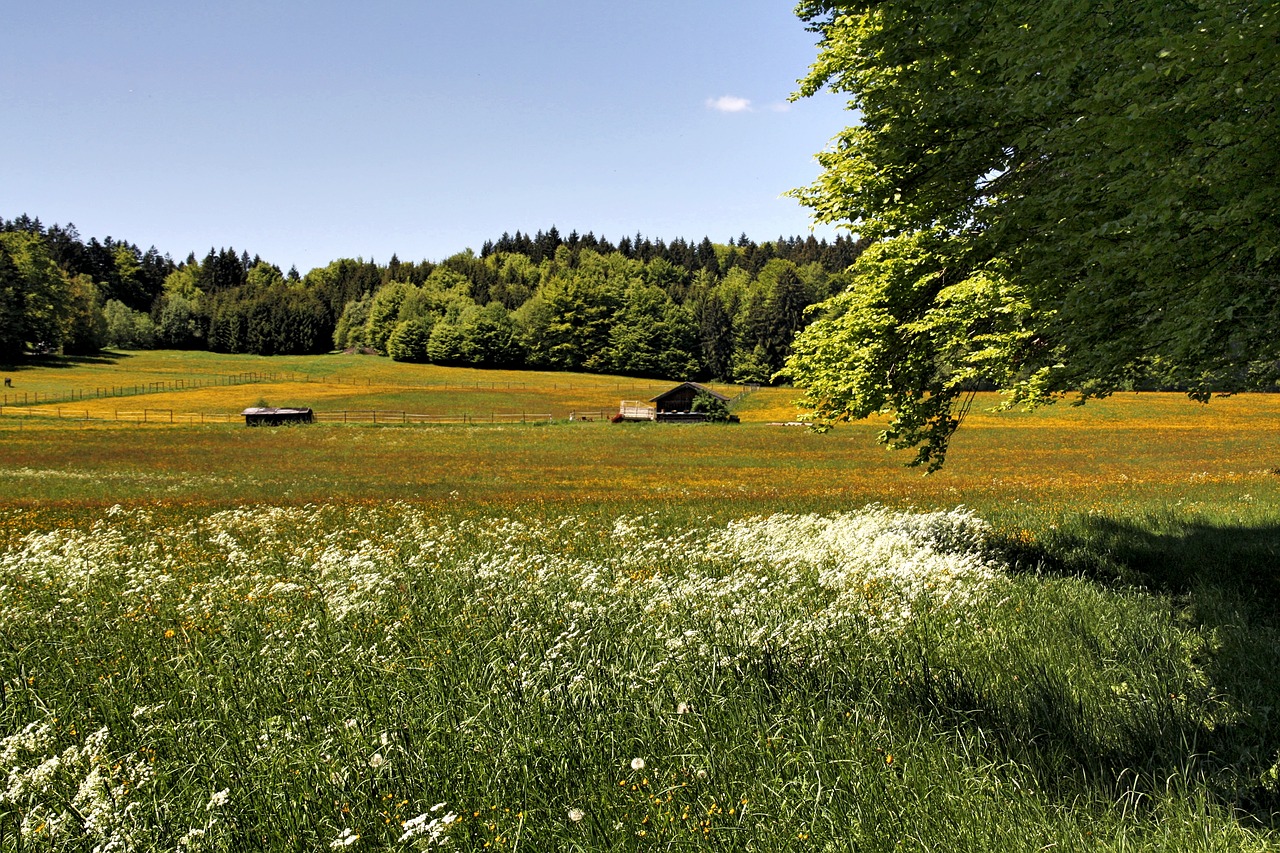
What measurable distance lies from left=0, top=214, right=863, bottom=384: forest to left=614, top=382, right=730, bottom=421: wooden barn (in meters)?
34.6

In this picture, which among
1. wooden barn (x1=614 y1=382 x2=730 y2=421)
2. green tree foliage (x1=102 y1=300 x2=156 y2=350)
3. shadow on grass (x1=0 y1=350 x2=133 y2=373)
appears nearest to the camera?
wooden barn (x1=614 y1=382 x2=730 y2=421)

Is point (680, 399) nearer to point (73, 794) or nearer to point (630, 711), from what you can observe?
point (630, 711)

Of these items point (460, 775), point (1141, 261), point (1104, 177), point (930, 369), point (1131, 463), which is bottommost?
point (1131, 463)

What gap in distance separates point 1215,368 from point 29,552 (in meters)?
16.4

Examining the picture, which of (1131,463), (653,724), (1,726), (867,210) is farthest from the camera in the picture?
(1131,463)

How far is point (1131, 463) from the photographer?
34062mm

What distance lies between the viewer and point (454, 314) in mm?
139000

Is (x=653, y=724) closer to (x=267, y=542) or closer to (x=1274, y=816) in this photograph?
(x=1274, y=816)

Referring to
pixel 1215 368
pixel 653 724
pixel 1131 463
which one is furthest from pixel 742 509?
pixel 1131 463

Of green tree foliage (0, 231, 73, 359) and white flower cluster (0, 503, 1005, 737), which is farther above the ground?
green tree foliage (0, 231, 73, 359)

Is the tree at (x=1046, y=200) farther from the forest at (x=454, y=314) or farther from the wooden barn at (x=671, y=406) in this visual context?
the forest at (x=454, y=314)

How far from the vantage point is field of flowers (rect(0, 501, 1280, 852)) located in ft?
13.4

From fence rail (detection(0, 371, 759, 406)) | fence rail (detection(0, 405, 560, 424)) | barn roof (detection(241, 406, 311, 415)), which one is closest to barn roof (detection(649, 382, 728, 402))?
fence rail (detection(0, 405, 560, 424))

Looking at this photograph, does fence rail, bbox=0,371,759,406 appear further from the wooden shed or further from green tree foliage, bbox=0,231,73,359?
green tree foliage, bbox=0,231,73,359
